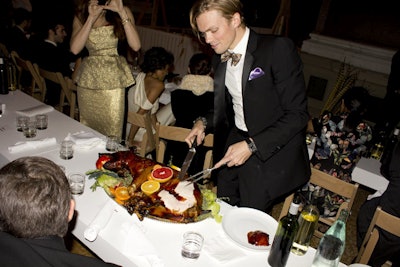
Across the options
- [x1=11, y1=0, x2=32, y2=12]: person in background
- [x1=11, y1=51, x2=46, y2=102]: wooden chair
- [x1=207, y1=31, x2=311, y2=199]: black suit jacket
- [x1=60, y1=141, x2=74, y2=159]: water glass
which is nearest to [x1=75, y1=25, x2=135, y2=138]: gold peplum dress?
[x1=60, y1=141, x2=74, y2=159]: water glass

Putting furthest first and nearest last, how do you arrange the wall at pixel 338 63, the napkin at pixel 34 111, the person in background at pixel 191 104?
1. the wall at pixel 338 63
2. the person in background at pixel 191 104
3. the napkin at pixel 34 111

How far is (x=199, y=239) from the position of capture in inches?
58.8

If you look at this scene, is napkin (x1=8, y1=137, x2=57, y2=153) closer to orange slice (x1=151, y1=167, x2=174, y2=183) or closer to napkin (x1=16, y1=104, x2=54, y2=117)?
napkin (x1=16, y1=104, x2=54, y2=117)

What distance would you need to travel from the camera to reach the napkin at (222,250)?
4.85ft

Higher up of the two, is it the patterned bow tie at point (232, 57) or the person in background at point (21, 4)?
the patterned bow tie at point (232, 57)

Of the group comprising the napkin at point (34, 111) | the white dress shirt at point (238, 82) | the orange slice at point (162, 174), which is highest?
the white dress shirt at point (238, 82)

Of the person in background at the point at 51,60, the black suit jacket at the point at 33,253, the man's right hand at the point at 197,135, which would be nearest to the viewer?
the black suit jacket at the point at 33,253

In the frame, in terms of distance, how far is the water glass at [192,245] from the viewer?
1.45 metres

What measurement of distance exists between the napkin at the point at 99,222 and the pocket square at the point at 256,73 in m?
1.01

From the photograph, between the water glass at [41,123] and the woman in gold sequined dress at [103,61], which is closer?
the water glass at [41,123]

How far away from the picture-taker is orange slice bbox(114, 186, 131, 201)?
1680 millimetres

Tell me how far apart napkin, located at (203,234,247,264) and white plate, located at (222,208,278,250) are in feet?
0.12

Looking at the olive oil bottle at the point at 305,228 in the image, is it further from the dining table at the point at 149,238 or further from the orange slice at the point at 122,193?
the orange slice at the point at 122,193

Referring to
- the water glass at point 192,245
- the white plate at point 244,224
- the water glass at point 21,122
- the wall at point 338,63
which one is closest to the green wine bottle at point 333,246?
the white plate at point 244,224
